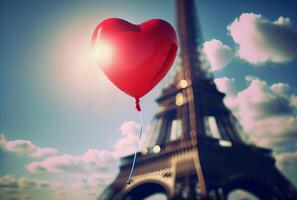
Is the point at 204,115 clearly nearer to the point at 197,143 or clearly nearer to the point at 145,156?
the point at 197,143

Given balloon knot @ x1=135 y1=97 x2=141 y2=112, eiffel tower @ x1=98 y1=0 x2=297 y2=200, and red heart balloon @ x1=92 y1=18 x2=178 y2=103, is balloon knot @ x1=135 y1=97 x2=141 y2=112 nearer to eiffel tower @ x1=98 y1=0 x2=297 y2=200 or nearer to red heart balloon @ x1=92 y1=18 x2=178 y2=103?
red heart balloon @ x1=92 y1=18 x2=178 y2=103

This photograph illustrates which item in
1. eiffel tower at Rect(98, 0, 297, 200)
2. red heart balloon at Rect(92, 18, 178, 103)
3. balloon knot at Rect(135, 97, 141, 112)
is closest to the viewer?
red heart balloon at Rect(92, 18, 178, 103)

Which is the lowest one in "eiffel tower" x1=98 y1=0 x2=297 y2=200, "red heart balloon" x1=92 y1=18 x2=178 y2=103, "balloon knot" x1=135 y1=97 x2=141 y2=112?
"balloon knot" x1=135 y1=97 x2=141 y2=112

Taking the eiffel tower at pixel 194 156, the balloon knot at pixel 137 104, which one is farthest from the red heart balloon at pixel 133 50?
the eiffel tower at pixel 194 156

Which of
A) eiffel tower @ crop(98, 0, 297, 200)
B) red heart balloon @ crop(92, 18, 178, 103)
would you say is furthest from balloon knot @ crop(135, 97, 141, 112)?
eiffel tower @ crop(98, 0, 297, 200)

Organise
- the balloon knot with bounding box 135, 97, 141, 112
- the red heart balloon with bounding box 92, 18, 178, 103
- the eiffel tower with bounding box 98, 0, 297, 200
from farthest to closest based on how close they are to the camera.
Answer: the eiffel tower with bounding box 98, 0, 297, 200, the balloon knot with bounding box 135, 97, 141, 112, the red heart balloon with bounding box 92, 18, 178, 103

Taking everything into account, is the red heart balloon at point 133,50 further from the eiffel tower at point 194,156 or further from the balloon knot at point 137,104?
the eiffel tower at point 194,156

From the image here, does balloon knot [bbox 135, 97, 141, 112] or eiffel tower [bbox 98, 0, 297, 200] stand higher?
eiffel tower [bbox 98, 0, 297, 200]

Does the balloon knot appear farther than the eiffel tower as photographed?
No
